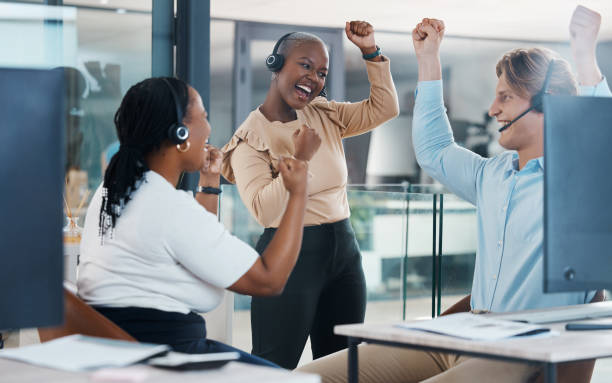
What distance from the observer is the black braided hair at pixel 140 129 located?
159 centimetres

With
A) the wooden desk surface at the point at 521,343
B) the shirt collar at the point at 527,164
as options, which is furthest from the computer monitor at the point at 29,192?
the shirt collar at the point at 527,164

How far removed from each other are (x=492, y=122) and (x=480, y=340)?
700 centimetres

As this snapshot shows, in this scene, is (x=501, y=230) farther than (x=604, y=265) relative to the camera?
Yes

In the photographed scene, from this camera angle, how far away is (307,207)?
2213mm

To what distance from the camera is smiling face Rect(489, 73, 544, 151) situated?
1.87 meters

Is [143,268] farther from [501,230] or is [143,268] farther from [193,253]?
[501,230]

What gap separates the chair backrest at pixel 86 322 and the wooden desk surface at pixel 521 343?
43 centimetres

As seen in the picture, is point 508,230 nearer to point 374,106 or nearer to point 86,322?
point 374,106

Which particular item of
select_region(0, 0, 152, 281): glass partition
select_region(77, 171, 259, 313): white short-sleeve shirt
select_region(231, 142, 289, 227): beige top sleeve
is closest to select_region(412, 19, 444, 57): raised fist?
select_region(231, 142, 289, 227): beige top sleeve

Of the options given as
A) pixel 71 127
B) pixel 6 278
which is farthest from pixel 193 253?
pixel 71 127

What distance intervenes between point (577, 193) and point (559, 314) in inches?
12.4

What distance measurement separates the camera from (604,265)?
1.53 meters

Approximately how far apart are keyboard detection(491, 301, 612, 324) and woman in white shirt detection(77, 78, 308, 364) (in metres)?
0.50

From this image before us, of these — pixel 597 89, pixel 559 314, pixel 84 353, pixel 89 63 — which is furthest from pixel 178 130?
pixel 89 63
